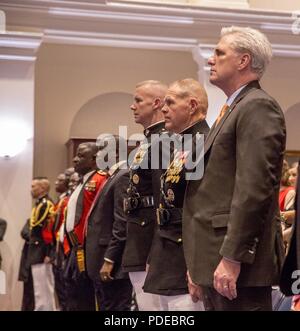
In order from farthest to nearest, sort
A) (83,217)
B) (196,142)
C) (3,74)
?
(3,74), (83,217), (196,142)

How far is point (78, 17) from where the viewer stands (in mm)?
7391

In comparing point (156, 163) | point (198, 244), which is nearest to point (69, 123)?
point (156, 163)

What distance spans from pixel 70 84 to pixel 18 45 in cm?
283

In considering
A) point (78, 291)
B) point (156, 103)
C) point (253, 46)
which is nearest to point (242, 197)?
point (253, 46)

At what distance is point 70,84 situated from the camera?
32.6 feet

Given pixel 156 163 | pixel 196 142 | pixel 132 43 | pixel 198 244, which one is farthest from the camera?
pixel 132 43

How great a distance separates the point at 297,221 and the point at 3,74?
17.2 ft

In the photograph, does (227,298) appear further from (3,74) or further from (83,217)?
(3,74)

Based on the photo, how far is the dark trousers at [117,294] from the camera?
14.7 feet

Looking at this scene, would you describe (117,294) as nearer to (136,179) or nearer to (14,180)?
(136,179)

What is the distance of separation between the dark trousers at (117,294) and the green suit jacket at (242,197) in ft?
5.62

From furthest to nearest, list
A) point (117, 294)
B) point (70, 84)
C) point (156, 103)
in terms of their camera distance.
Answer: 1. point (70, 84)
2. point (117, 294)
3. point (156, 103)

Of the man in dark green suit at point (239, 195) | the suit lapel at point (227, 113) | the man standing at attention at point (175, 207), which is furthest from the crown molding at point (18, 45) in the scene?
the suit lapel at point (227, 113)

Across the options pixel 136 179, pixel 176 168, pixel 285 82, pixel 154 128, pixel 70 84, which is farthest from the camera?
pixel 70 84
